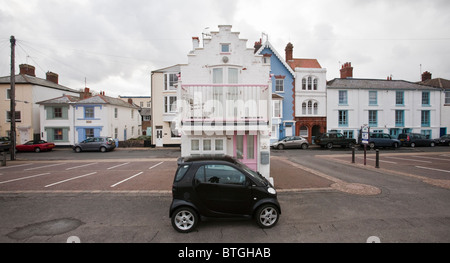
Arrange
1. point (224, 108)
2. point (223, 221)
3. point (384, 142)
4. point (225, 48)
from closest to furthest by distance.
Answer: point (223, 221), point (224, 108), point (225, 48), point (384, 142)

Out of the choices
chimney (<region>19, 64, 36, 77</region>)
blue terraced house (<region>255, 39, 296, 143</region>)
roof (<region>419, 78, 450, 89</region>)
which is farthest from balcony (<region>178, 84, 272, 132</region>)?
roof (<region>419, 78, 450, 89</region>)

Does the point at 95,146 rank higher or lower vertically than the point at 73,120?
lower

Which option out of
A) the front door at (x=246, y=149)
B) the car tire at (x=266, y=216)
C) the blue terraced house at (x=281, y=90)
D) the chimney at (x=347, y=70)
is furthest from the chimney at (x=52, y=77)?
the chimney at (x=347, y=70)

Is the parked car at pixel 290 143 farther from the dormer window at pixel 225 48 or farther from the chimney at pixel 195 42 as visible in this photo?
the dormer window at pixel 225 48

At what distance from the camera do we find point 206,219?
5.42 metres

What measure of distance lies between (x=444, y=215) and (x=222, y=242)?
6040mm

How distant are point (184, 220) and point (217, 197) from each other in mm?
916

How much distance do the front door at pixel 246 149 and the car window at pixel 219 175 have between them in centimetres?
310

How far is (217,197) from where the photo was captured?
198 inches

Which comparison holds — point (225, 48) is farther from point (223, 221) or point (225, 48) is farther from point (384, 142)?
point (384, 142)

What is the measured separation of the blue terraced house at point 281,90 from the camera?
91.2ft

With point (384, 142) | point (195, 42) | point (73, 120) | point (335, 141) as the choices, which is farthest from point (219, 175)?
point (73, 120)

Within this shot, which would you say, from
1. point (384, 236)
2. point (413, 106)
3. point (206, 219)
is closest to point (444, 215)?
point (384, 236)

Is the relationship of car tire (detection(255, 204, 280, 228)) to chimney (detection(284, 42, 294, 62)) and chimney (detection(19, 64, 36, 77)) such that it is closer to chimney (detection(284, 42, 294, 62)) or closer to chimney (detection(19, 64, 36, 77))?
chimney (detection(284, 42, 294, 62))
